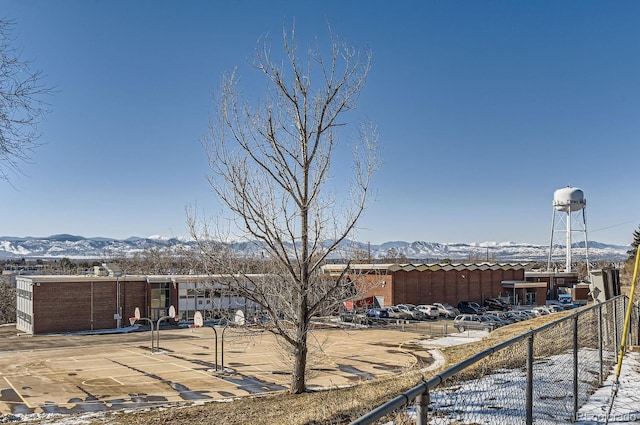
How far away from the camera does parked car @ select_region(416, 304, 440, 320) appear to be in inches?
2242

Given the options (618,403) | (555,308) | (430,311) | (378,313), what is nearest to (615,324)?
(618,403)

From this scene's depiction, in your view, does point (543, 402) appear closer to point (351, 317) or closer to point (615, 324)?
point (615, 324)

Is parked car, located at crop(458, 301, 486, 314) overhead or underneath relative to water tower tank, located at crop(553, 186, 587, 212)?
underneath

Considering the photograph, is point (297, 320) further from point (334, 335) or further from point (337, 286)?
point (334, 335)

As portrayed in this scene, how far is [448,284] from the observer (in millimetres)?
66625

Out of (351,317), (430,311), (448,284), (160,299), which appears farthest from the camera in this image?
(448,284)

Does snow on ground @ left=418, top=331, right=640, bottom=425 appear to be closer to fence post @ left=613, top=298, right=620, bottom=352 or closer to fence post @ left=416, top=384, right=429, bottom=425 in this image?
fence post @ left=613, top=298, right=620, bottom=352

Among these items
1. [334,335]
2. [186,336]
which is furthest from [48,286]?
[334,335]

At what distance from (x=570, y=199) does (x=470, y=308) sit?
5340cm

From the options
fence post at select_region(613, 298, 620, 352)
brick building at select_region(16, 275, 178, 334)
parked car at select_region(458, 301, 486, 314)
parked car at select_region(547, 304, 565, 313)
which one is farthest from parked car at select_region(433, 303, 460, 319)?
fence post at select_region(613, 298, 620, 352)

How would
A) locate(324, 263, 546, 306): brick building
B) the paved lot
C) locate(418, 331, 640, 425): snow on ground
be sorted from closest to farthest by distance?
locate(418, 331, 640, 425): snow on ground < the paved lot < locate(324, 263, 546, 306): brick building

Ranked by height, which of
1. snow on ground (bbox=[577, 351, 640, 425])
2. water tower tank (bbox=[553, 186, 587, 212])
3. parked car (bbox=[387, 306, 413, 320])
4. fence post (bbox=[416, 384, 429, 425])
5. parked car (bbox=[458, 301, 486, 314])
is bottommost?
parked car (bbox=[458, 301, 486, 314])

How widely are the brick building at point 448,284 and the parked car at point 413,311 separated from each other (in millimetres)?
3693

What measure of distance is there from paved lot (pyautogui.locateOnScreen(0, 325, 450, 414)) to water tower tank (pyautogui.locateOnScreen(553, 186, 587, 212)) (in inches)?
2835
